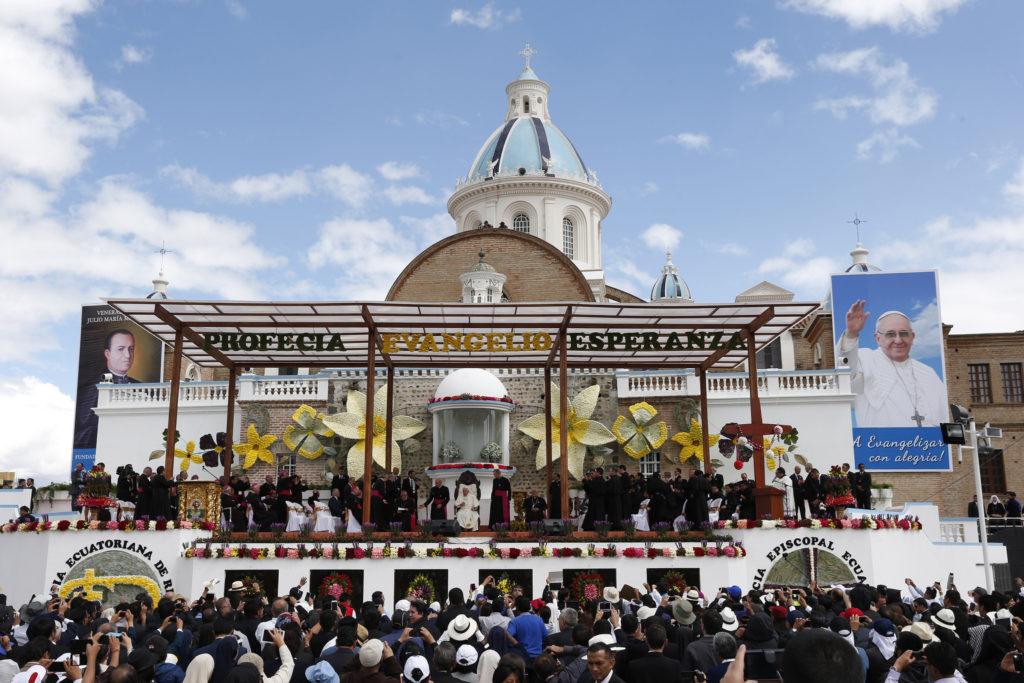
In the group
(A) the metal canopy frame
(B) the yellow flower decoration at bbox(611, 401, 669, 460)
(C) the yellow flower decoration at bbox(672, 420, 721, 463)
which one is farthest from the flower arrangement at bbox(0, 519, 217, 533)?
(C) the yellow flower decoration at bbox(672, 420, 721, 463)

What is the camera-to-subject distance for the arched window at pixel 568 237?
39.6m

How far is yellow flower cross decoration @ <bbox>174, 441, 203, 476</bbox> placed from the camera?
26.3 m

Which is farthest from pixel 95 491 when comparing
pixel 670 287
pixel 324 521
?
pixel 670 287

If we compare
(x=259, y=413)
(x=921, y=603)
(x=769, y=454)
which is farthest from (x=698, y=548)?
(x=259, y=413)

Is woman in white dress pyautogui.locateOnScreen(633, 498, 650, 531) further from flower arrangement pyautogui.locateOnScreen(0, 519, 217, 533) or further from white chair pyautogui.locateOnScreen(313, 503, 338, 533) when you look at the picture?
flower arrangement pyautogui.locateOnScreen(0, 519, 217, 533)

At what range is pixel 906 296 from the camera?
3394 centimetres

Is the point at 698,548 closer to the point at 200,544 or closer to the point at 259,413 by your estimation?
the point at 200,544

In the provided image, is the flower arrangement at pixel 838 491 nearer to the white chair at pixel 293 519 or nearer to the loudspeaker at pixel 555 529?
the loudspeaker at pixel 555 529

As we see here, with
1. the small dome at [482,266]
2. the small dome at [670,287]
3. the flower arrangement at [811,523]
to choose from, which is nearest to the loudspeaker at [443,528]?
the flower arrangement at [811,523]

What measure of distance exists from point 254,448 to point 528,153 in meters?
19.9

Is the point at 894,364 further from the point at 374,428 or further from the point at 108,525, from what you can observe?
the point at 108,525

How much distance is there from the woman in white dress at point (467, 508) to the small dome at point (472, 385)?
514 cm

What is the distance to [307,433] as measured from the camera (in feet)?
86.9

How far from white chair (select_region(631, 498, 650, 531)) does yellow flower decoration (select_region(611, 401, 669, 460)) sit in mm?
7363
